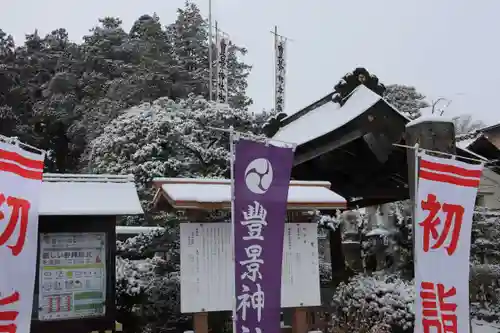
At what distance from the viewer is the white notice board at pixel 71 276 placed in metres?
6.49

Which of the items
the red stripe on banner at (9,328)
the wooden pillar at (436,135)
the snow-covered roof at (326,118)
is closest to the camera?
Answer: the red stripe on banner at (9,328)

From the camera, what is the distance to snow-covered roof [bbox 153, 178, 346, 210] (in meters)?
6.23

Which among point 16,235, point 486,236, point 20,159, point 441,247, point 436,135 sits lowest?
point 441,247

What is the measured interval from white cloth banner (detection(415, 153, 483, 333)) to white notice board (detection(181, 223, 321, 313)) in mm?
1913

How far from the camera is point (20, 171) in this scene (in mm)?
4355

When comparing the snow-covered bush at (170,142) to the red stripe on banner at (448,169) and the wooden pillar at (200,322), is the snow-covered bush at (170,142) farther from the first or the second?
the red stripe on banner at (448,169)

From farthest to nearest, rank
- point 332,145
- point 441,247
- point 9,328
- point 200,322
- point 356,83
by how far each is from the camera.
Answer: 1. point 356,83
2. point 332,145
3. point 200,322
4. point 441,247
5. point 9,328

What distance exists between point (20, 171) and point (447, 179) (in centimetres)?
416

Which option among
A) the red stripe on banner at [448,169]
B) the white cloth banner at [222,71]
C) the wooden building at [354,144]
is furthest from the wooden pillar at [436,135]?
the white cloth banner at [222,71]

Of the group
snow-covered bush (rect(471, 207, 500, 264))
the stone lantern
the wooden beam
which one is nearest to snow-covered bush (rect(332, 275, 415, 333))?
the wooden beam

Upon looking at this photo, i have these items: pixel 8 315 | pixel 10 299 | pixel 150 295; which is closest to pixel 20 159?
pixel 10 299

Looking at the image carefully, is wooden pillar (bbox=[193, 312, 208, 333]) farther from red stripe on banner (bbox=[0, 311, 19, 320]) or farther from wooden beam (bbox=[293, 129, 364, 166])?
wooden beam (bbox=[293, 129, 364, 166])

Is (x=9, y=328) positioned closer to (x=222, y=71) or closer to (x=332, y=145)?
(x=332, y=145)

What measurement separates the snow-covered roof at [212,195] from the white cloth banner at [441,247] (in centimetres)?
166
